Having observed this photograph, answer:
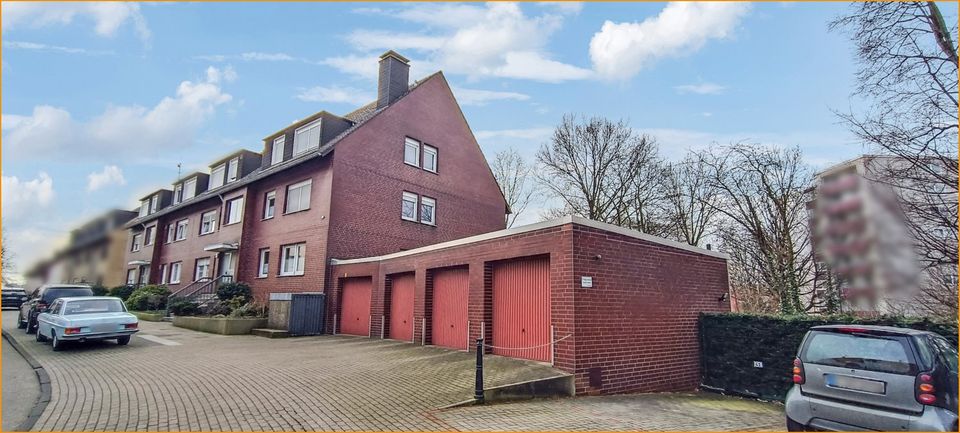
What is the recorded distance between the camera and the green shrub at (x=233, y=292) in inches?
805

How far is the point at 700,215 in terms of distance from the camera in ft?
73.8

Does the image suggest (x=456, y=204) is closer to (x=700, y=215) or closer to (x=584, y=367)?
(x=700, y=215)

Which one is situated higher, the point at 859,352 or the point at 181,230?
the point at 181,230

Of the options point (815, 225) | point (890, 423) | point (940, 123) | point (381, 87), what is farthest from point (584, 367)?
point (381, 87)

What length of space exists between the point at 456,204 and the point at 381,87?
6490 mm

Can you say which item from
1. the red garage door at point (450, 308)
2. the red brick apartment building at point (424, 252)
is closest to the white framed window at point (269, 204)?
the red brick apartment building at point (424, 252)

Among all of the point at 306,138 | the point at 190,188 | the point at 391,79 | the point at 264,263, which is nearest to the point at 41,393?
the point at 264,263

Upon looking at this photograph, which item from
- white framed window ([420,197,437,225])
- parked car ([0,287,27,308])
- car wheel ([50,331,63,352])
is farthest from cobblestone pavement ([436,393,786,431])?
parked car ([0,287,27,308])

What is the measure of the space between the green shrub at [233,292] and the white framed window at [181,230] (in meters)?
10.9

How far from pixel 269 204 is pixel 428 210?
291 inches

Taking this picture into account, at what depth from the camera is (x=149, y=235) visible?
33.5m

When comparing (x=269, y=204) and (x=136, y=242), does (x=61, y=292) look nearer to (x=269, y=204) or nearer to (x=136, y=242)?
(x=269, y=204)

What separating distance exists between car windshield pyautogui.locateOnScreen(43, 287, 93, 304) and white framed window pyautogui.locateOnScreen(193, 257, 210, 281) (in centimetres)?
652

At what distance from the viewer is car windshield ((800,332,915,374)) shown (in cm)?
551
